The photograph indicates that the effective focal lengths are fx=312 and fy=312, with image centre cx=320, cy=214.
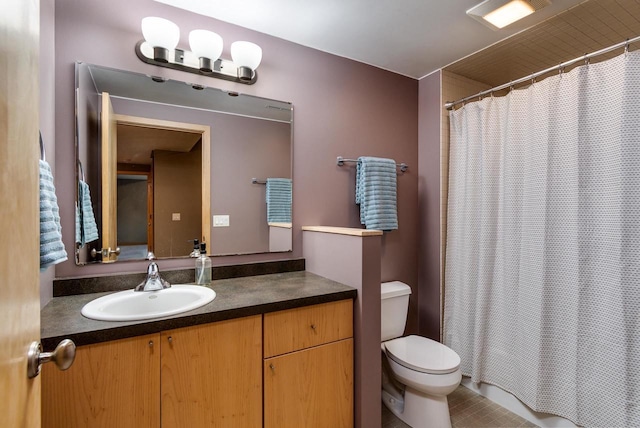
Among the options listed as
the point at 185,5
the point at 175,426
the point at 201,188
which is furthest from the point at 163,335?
the point at 185,5

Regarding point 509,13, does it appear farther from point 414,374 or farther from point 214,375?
point 214,375

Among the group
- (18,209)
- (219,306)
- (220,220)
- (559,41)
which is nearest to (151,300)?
(219,306)

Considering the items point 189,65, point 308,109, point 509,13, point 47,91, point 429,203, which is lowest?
point 429,203

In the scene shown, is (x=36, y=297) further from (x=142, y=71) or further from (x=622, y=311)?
(x=622, y=311)

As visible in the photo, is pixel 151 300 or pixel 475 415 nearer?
pixel 151 300

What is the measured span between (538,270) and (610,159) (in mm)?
660

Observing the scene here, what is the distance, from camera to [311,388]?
1.41 metres

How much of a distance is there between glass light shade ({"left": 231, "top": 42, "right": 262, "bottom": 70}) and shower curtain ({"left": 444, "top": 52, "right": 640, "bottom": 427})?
1.47 meters

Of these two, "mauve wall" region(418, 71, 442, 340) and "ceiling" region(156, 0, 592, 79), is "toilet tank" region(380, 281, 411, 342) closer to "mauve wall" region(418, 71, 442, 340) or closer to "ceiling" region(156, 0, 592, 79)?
"mauve wall" region(418, 71, 442, 340)

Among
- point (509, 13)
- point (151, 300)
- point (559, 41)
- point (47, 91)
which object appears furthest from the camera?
point (559, 41)

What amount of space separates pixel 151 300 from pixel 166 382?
0.44 metres

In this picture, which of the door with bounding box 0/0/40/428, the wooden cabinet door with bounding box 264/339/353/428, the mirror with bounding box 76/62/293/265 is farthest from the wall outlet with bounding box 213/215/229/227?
the door with bounding box 0/0/40/428

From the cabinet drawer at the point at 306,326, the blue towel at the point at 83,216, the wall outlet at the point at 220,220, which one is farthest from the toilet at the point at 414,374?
the blue towel at the point at 83,216

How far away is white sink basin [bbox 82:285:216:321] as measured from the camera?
1278mm
